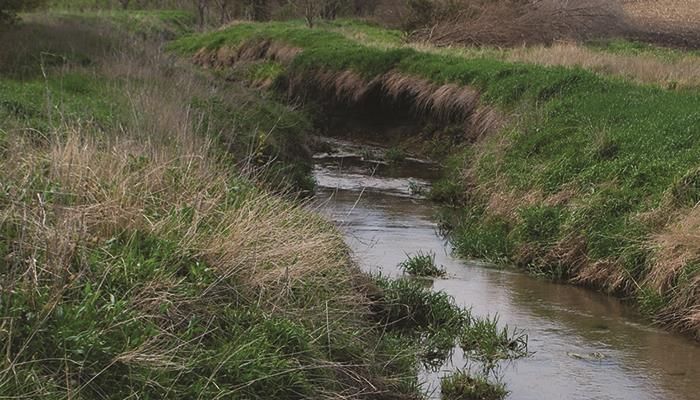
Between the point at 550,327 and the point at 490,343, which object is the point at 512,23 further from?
the point at 490,343

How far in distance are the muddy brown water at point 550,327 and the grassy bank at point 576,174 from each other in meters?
0.41

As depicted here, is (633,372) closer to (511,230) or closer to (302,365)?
(302,365)

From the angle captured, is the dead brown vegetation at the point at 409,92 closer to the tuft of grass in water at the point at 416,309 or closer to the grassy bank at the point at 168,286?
the tuft of grass in water at the point at 416,309

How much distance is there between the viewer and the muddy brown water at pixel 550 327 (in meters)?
7.36

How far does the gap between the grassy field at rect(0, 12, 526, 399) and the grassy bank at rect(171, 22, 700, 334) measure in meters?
2.37

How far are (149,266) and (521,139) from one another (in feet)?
34.2

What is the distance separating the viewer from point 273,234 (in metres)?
7.11

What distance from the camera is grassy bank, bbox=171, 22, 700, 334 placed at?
1008 centimetres

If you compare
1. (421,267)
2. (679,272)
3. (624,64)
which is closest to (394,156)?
(624,64)

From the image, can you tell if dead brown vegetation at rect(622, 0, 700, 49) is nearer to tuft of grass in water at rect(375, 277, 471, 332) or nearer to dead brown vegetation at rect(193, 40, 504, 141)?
dead brown vegetation at rect(193, 40, 504, 141)

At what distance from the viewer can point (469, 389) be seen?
22.7 ft

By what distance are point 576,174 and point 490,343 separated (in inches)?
212

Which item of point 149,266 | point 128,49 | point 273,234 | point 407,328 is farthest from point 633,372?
point 128,49

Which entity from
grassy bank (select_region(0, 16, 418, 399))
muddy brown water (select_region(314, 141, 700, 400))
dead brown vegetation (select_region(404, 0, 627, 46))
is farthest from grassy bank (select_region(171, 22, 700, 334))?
dead brown vegetation (select_region(404, 0, 627, 46))
